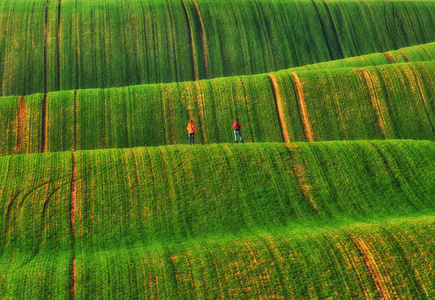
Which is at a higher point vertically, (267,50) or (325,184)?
(267,50)

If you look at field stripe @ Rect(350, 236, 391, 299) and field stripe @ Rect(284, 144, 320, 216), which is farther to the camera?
field stripe @ Rect(284, 144, 320, 216)

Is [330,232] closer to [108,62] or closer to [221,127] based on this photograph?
[221,127]

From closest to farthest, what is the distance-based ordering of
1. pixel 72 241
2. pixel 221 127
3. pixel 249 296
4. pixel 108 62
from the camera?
pixel 249 296, pixel 72 241, pixel 221 127, pixel 108 62

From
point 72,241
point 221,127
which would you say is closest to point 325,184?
point 221,127

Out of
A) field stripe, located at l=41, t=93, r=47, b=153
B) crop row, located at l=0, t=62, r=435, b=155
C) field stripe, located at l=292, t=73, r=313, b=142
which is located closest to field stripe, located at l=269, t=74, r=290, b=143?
crop row, located at l=0, t=62, r=435, b=155

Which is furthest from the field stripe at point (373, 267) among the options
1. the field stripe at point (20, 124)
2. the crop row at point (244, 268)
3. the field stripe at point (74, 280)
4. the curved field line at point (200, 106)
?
the field stripe at point (20, 124)

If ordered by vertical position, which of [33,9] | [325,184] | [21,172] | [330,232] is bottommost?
[330,232]

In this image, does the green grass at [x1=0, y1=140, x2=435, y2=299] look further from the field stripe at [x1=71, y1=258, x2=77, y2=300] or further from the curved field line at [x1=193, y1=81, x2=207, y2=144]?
the curved field line at [x1=193, y1=81, x2=207, y2=144]

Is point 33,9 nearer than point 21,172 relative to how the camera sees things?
No
